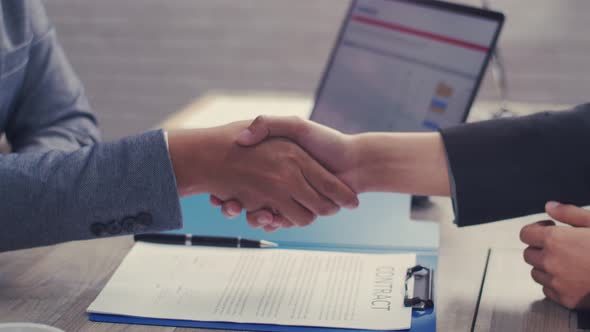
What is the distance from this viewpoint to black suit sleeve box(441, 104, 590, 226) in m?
1.11

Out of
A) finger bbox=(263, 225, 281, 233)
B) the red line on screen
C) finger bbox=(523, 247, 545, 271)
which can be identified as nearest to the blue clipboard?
finger bbox=(263, 225, 281, 233)

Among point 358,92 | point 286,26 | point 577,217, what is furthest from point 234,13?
point 577,217

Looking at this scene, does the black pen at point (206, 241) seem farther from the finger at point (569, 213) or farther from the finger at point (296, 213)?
the finger at point (569, 213)

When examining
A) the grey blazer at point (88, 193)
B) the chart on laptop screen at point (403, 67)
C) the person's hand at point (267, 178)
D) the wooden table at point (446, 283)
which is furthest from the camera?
the chart on laptop screen at point (403, 67)

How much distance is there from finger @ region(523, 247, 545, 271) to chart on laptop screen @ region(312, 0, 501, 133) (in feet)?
1.38

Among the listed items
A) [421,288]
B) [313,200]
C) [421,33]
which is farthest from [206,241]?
[421,33]

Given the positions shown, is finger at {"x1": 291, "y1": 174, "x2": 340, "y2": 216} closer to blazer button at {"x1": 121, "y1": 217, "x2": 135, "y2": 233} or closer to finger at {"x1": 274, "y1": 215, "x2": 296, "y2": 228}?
finger at {"x1": 274, "y1": 215, "x2": 296, "y2": 228}

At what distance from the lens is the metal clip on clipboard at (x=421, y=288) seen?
96 cm

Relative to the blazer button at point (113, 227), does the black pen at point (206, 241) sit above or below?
below

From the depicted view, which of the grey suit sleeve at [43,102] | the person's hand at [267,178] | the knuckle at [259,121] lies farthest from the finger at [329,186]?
the grey suit sleeve at [43,102]

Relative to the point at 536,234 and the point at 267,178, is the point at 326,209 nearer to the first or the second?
the point at 267,178

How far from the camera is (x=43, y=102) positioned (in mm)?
1619

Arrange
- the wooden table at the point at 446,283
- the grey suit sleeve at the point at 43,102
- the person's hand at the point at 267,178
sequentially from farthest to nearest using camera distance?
the grey suit sleeve at the point at 43,102
the person's hand at the point at 267,178
the wooden table at the point at 446,283

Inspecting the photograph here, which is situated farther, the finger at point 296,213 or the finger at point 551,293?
the finger at point 296,213
